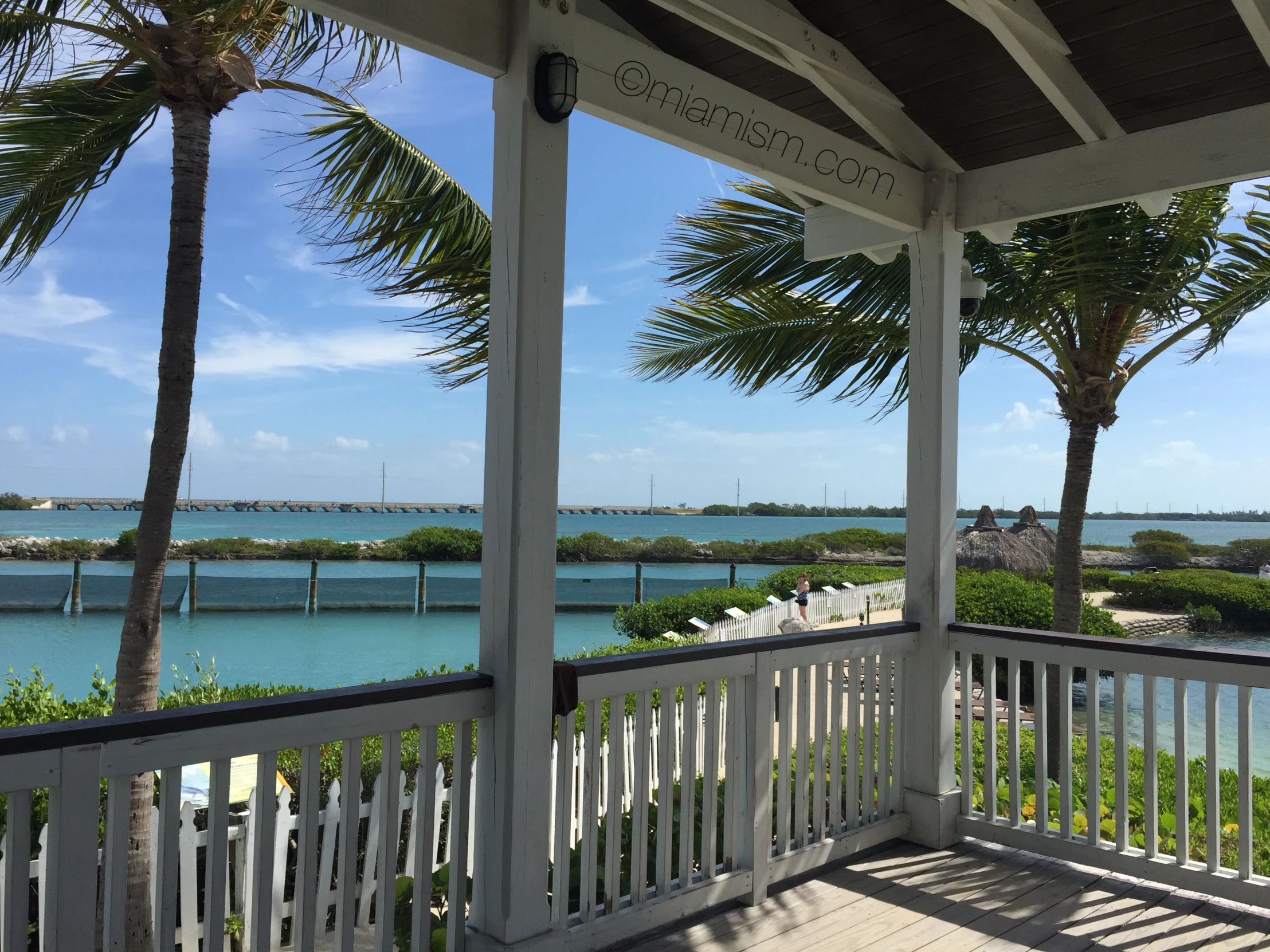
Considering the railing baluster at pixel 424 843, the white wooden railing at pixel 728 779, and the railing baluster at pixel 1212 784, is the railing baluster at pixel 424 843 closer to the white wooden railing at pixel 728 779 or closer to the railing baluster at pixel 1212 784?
the white wooden railing at pixel 728 779

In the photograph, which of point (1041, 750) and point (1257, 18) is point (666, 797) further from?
point (1257, 18)

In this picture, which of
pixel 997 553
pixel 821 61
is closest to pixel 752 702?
pixel 821 61

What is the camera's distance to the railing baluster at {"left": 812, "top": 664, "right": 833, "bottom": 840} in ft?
10.0

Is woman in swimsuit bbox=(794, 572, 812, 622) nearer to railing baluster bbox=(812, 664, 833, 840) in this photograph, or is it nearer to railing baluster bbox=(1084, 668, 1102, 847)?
railing baluster bbox=(1084, 668, 1102, 847)

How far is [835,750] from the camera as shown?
10.2 feet

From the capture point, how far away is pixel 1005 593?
36.1ft

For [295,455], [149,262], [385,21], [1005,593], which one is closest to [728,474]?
[295,455]

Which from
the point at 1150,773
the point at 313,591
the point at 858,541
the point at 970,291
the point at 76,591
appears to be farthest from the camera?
the point at 858,541

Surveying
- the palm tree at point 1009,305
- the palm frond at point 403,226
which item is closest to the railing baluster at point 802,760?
the palm frond at point 403,226

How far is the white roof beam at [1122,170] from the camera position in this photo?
274cm

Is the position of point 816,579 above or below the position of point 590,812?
below

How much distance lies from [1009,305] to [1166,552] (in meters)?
38.6

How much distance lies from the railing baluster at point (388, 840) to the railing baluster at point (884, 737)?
6.23ft

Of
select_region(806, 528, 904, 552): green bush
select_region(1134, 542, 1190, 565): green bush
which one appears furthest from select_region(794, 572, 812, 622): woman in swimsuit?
select_region(1134, 542, 1190, 565): green bush
